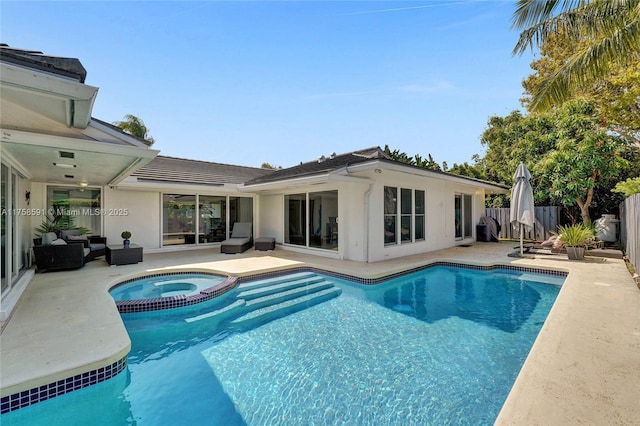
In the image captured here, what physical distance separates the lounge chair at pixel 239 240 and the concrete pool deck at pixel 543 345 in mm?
3953

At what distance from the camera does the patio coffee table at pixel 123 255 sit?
9016mm

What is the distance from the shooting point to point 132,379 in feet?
12.2

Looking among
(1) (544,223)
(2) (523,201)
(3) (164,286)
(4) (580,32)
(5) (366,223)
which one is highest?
(4) (580,32)

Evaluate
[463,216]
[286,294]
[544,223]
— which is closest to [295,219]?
[286,294]

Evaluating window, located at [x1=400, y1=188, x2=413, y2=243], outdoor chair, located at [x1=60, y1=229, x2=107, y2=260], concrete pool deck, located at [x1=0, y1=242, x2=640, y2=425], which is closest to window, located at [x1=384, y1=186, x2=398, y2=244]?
window, located at [x1=400, y1=188, x2=413, y2=243]

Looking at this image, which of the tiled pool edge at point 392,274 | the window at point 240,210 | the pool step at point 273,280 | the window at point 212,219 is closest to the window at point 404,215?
the tiled pool edge at point 392,274

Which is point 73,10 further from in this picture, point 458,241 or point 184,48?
point 458,241

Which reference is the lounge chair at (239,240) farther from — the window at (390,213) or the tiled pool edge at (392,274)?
the window at (390,213)

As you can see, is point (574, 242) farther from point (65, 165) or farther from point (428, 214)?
point (65, 165)

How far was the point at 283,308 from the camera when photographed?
6.34 m

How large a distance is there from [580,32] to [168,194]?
47.8 feet

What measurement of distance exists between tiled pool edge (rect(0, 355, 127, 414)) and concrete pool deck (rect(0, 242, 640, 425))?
0.07 m

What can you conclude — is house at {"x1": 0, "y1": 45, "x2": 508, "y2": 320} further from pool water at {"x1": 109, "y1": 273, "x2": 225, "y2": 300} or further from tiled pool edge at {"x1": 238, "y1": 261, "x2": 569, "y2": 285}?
pool water at {"x1": 109, "y1": 273, "x2": 225, "y2": 300}

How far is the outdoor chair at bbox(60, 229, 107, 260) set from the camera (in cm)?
945
